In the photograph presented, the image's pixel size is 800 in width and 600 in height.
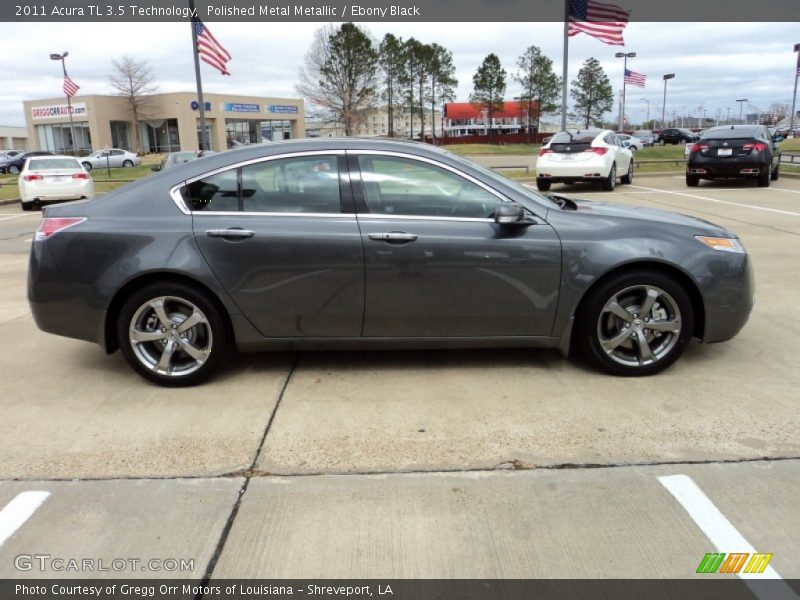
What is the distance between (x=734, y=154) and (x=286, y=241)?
15.4 m

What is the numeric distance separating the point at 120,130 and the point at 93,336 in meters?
63.7

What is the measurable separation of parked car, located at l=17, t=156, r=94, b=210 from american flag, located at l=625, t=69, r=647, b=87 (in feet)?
99.3

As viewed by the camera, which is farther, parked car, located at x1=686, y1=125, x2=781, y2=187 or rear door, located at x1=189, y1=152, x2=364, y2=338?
parked car, located at x1=686, y1=125, x2=781, y2=187

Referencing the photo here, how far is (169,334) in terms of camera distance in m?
4.18

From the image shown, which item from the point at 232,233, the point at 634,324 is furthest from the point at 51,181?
the point at 634,324

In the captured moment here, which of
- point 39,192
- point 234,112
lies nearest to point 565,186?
point 39,192

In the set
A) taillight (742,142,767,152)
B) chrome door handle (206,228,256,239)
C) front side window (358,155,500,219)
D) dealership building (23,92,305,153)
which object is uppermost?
dealership building (23,92,305,153)

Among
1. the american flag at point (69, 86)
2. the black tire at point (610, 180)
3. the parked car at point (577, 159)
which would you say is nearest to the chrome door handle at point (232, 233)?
the parked car at point (577, 159)

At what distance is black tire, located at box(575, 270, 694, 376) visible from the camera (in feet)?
13.7

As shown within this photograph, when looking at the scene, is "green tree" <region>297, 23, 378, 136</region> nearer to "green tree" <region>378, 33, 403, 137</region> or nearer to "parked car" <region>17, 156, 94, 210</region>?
"green tree" <region>378, 33, 403, 137</region>

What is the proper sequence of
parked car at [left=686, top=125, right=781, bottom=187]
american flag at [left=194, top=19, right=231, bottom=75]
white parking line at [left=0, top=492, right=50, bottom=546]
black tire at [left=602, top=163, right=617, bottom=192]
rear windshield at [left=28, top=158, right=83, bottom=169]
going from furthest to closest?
american flag at [left=194, top=19, right=231, bottom=75] < rear windshield at [left=28, top=158, right=83, bottom=169] < parked car at [left=686, top=125, right=781, bottom=187] < black tire at [left=602, top=163, right=617, bottom=192] < white parking line at [left=0, top=492, right=50, bottom=546]

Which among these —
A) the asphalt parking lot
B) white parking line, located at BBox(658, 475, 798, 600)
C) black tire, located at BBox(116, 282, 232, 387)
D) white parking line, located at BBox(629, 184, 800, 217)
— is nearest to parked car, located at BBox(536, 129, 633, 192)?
white parking line, located at BBox(629, 184, 800, 217)

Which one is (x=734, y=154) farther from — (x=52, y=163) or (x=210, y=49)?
(x=52, y=163)
